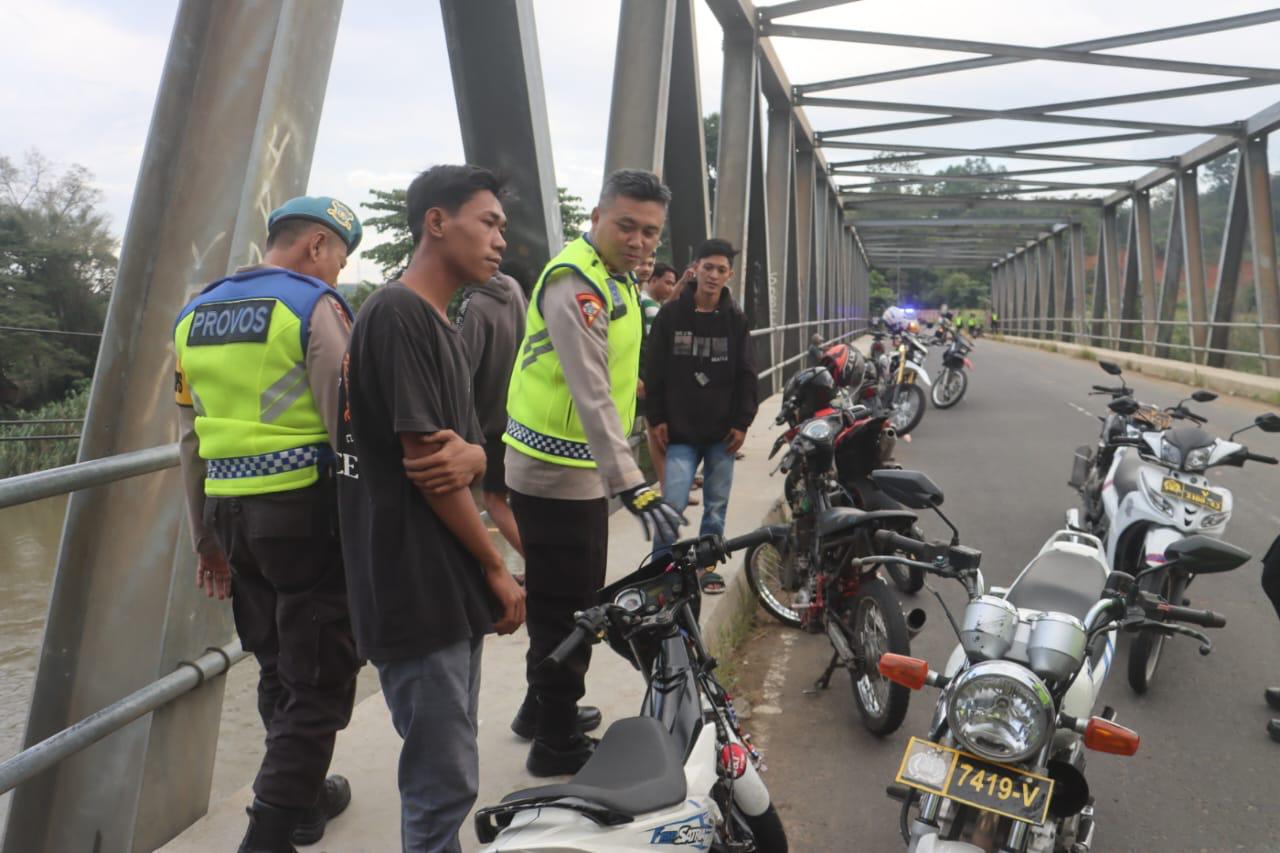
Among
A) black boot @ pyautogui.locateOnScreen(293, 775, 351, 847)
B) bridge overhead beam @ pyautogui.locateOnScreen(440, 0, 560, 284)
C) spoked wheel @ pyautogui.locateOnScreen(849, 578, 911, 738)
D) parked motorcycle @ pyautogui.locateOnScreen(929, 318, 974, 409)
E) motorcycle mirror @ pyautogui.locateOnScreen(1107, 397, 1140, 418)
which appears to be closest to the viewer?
black boot @ pyautogui.locateOnScreen(293, 775, 351, 847)

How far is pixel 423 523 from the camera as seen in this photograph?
6.44ft

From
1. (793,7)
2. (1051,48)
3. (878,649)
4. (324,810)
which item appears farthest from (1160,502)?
(1051,48)

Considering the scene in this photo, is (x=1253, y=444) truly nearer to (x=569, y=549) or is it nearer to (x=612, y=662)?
(x=612, y=662)

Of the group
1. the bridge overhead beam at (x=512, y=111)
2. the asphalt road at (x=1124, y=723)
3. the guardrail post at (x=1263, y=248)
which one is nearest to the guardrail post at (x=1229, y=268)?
the guardrail post at (x=1263, y=248)

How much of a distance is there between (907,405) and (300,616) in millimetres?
9148

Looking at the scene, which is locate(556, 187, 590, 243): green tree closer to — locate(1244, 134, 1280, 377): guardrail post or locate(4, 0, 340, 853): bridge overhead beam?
locate(4, 0, 340, 853): bridge overhead beam

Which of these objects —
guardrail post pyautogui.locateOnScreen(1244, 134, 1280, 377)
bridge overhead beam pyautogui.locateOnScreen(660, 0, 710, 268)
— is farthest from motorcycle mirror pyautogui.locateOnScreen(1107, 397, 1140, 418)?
guardrail post pyautogui.locateOnScreen(1244, 134, 1280, 377)

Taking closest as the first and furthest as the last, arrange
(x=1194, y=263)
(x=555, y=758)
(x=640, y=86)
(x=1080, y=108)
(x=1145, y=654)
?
(x=555, y=758) < (x=1145, y=654) < (x=640, y=86) < (x=1080, y=108) < (x=1194, y=263)

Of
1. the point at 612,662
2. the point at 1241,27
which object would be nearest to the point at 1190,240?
the point at 1241,27

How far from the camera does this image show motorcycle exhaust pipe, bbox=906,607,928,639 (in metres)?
3.31

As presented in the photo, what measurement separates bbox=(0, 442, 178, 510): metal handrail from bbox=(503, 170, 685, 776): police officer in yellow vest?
93 cm

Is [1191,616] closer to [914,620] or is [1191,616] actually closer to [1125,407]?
[914,620]

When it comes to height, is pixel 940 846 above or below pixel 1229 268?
below

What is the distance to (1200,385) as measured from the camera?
15961 mm
